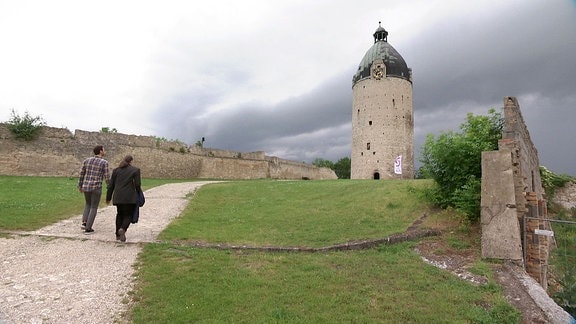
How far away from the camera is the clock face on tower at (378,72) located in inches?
1559

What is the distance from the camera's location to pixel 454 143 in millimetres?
10016

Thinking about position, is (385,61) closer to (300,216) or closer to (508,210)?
(300,216)

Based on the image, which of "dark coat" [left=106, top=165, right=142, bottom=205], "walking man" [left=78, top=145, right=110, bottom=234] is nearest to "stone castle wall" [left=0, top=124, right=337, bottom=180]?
"walking man" [left=78, top=145, right=110, bottom=234]

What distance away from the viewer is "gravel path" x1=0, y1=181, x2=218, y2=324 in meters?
4.42

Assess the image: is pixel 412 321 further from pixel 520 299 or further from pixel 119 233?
pixel 119 233

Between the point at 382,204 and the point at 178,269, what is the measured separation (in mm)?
7801

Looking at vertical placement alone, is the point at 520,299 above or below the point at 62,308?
above

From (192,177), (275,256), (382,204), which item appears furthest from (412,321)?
(192,177)

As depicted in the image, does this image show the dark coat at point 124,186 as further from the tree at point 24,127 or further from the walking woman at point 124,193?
the tree at point 24,127

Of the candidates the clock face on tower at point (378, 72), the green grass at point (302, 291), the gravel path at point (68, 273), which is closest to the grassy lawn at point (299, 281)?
the green grass at point (302, 291)

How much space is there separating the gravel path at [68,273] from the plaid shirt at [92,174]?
43.8 inches

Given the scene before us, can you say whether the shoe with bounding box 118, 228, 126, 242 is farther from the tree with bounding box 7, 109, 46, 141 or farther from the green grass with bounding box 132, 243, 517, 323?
the tree with bounding box 7, 109, 46, 141

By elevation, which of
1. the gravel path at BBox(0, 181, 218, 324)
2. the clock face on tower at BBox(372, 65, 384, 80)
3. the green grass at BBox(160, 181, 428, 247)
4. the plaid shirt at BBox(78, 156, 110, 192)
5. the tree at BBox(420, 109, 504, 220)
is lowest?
the gravel path at BBox(0, 181, 218, 324)

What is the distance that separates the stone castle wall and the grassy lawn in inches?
660
